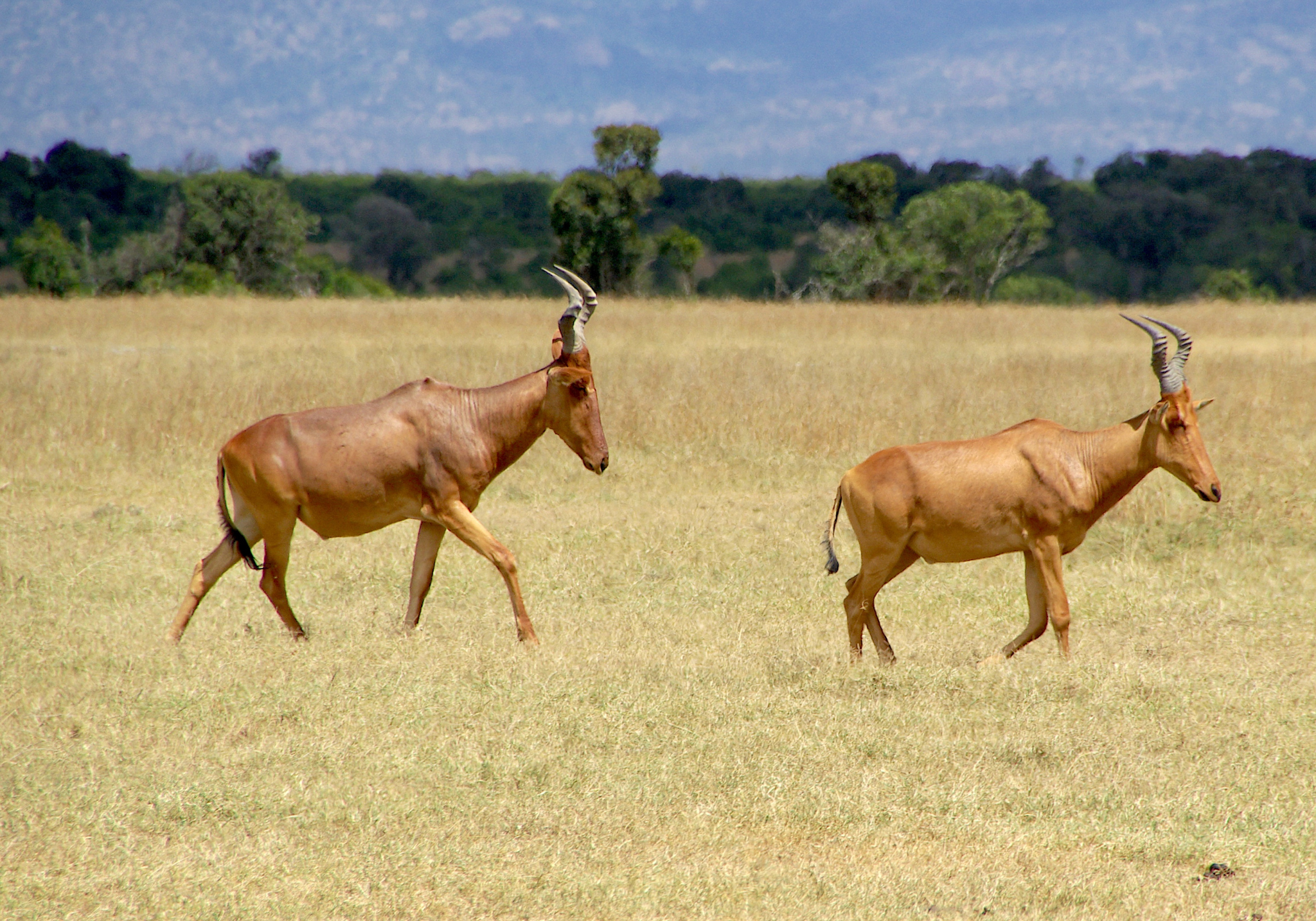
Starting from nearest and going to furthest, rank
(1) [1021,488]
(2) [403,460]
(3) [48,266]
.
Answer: (1) [1021,488] → (2) [403,460] → (3) [48,266]

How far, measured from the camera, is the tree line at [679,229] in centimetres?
3994

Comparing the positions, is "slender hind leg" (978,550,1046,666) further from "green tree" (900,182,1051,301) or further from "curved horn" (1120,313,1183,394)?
"green tree" (900,182,1051,301)

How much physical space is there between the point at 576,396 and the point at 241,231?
119 ft

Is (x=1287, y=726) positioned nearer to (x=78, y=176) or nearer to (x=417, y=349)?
(x=417, y=349)

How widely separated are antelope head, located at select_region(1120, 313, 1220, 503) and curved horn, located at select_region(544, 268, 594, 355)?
3102 mm

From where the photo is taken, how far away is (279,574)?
7.10 metres

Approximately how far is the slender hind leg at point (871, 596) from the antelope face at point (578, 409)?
1.59m

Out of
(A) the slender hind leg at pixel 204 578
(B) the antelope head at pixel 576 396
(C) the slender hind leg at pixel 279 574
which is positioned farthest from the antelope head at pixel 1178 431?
(A) the slender hind leg at pixel 204 578

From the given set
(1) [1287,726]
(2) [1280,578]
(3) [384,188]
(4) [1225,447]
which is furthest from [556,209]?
(3) [384,188]

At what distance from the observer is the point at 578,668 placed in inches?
255

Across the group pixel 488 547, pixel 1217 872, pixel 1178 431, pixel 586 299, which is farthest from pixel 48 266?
pixel 1217 872

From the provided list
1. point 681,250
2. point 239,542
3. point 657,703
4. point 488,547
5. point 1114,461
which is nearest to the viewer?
point 657,703

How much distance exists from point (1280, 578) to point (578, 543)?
5.20 metres

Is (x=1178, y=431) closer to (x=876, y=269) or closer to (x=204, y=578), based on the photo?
(x=204, y=578)
